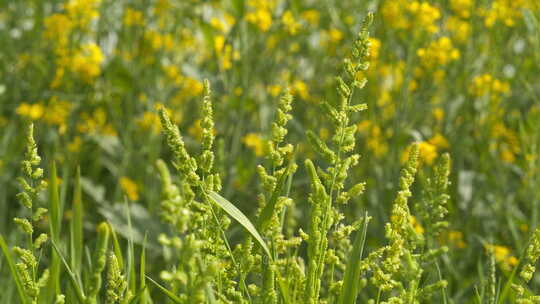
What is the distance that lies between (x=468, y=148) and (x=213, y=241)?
2.27 m

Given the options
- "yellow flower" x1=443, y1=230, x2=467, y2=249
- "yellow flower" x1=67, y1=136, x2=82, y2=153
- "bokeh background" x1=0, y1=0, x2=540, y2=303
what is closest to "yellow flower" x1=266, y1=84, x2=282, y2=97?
"bokeh background" x1=0, y1=0, x2=540, y2=303

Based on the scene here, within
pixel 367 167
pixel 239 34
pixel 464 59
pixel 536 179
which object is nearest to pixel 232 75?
pixel 239 34

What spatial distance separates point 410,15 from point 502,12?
0.38m

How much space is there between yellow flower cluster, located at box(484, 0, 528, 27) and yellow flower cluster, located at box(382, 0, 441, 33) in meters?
0.20

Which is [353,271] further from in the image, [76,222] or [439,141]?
[439,141]

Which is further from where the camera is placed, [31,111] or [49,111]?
[49,111]

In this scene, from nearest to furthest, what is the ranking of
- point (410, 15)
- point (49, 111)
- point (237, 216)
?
point (237, 216) → point (410, 15) → point (49, 111)

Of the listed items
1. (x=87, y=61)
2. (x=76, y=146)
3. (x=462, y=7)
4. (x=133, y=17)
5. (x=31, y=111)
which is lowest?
(x=76, y=146)

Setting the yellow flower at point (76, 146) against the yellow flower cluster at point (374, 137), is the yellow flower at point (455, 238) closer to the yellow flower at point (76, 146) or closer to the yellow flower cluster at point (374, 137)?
the yellow flower cluster at point (374, 137)

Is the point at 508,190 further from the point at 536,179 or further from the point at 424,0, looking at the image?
the point at 424,0

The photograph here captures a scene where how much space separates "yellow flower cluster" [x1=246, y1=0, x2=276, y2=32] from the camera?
270 centimetres

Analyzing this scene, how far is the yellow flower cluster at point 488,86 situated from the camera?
8.44 ft

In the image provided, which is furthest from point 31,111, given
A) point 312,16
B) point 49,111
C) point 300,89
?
point 312,16

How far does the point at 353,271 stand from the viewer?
79 centimetres
